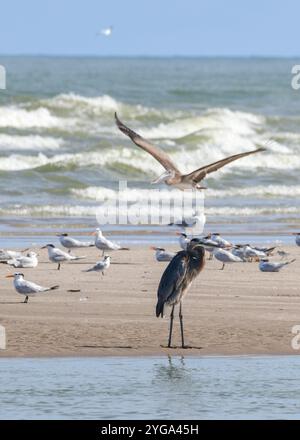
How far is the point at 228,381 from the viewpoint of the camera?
31.4 feet

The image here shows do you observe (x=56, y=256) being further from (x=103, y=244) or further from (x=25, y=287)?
(x=25, y=287)

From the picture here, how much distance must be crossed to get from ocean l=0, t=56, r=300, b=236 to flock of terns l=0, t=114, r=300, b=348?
46.0 inches

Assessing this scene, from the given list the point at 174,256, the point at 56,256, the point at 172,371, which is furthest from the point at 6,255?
the point at 172,371

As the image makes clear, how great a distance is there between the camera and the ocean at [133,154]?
2153 cm

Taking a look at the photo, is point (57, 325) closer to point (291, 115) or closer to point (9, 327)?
point (9, 327)

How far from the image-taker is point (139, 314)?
1170cm

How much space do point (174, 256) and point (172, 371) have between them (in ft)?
6.01

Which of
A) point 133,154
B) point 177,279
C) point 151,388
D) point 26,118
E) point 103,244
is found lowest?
point 151,388

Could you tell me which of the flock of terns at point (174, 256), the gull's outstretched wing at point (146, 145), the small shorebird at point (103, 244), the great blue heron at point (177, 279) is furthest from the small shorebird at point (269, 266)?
the great blue heron at point (177, 279)

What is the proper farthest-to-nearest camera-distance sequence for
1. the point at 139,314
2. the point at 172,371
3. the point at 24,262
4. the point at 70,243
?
the point at 70,243
the point at 24,262
the point at 139,314
the point at 172,371

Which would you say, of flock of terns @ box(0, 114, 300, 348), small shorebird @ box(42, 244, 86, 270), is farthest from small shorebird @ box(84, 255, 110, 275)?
small shorebird @ box(42, 244, 86, 270)

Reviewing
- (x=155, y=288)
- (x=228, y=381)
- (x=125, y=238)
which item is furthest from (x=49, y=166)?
(x=228, y=381)

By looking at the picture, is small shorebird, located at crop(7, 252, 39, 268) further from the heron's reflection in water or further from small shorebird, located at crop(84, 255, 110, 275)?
the heron's reflection in water
